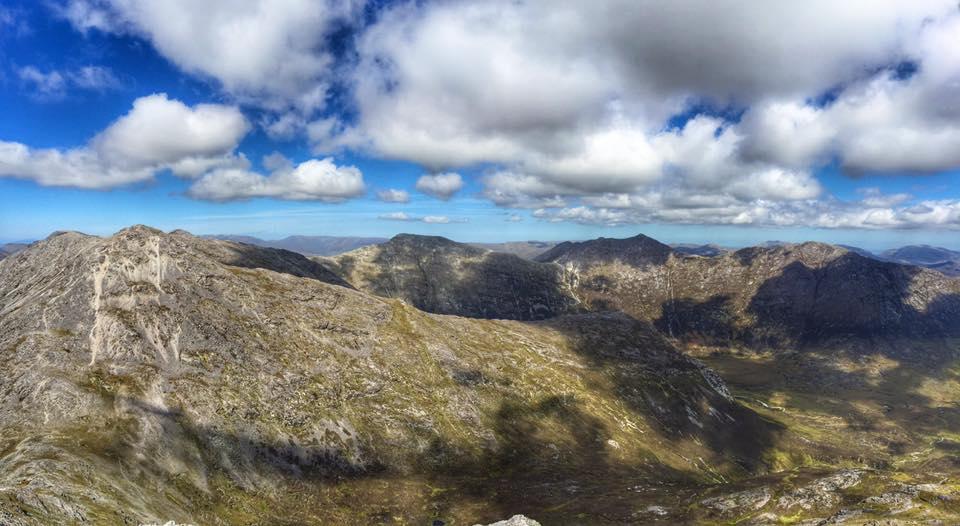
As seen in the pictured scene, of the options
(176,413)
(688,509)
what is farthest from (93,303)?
(688,509)

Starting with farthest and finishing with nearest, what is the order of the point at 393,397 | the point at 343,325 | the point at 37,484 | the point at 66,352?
the point at 343,325 < the point at 393,397 < the point at 66,352 < the point at 37,484

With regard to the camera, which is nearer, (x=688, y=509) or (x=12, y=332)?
(x=688, y=509)

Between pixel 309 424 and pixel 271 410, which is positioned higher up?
pixel 271 410

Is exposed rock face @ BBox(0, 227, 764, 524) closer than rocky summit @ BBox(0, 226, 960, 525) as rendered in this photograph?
No

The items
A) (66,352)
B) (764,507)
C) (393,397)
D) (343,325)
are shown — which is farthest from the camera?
(343,325)

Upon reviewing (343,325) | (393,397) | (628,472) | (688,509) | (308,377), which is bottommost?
(628,472)

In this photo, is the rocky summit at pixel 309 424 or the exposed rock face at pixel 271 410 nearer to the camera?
the rocky summit at pixel 309 424

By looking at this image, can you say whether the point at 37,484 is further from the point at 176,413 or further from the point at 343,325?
the point at 343,325

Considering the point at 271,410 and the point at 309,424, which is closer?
the point at 271,410
